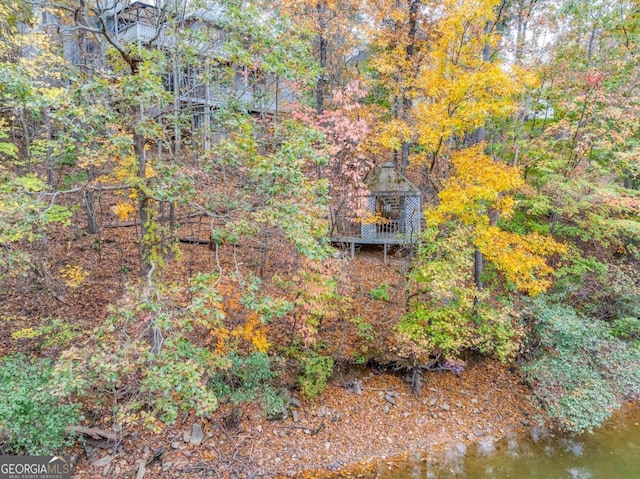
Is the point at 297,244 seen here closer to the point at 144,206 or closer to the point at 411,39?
the point at 144,206

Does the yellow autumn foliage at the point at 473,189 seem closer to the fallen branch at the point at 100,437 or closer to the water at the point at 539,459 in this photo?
the water at the point at 539,459

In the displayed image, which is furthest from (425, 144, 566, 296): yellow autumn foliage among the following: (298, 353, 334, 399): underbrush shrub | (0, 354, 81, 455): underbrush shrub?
(0, 354, 81, 455): underbrush shrub

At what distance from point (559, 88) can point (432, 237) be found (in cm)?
737

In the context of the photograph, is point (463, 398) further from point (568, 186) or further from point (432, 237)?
point (568, 186)

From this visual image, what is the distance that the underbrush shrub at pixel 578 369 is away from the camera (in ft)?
21.7

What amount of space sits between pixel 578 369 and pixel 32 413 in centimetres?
938

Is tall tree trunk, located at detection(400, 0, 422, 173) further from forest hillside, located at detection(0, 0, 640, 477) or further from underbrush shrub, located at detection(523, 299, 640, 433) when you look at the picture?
underbrush shrub, located at detection(523, 299, 640, 433)

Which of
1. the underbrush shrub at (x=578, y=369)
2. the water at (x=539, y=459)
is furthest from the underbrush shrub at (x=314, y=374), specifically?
the underbrush shrub at (x=578, y=369)

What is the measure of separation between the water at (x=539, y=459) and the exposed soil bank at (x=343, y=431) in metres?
0.29

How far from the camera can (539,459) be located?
6480 mm

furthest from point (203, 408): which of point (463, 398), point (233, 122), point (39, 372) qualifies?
point (463, 398)

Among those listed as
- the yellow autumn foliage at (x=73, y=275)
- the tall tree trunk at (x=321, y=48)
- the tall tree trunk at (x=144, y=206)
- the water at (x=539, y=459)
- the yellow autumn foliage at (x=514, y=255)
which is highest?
the tall tree trunk at (x=321, y=48)

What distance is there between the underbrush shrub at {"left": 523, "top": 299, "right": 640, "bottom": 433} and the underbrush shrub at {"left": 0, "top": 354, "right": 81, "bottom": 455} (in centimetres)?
846

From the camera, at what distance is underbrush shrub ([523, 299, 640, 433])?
6629 mm
